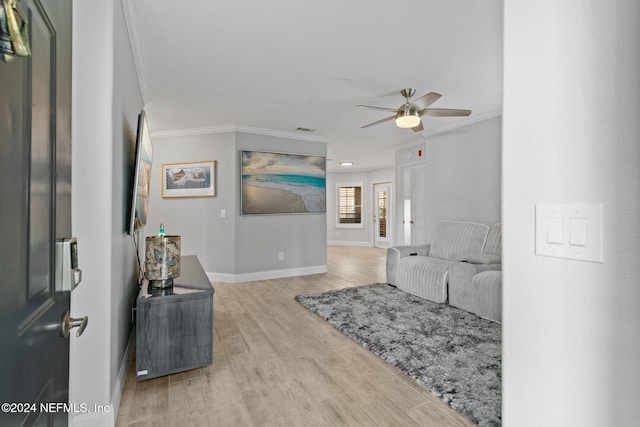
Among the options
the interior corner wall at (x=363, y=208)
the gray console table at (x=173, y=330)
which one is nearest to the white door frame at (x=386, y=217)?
the interior corner wall at (x=363, y=208)

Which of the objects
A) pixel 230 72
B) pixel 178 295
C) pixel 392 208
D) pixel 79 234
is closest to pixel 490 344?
pixel 178 295

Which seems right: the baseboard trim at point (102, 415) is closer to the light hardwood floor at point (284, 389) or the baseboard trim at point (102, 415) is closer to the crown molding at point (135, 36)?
the light hardwood floor at point (284, 389)

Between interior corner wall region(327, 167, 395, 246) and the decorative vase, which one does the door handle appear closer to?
the decorative vase

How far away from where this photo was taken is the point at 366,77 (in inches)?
125

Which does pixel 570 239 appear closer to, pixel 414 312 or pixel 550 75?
pixel 550 75

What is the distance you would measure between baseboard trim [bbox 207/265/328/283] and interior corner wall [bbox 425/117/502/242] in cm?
206

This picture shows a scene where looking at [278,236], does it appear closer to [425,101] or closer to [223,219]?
[223,219]

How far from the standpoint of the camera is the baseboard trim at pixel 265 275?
4.93 meters

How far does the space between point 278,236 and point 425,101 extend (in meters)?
3.10

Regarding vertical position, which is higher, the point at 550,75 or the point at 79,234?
the point at 550,75

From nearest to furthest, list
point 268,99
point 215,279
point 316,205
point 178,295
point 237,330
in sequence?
point 178,295 < point 237,330 < point 268,99 < point 215,279 < point 316,205

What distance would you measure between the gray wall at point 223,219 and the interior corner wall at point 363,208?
16.2 feet

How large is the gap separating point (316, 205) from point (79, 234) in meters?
4.21

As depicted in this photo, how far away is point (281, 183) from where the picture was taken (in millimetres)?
5273
